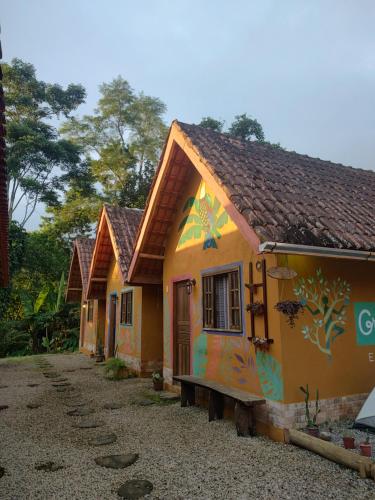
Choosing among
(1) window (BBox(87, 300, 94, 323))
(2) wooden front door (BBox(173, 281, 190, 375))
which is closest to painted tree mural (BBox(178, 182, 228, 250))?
(2) wooden front door (BBox(173, 281, 190, 375))

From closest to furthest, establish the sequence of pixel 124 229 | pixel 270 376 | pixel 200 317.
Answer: pixel 270 376 < pixel 200 317 < pixel 124 229

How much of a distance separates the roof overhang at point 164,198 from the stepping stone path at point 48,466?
4.03 meters

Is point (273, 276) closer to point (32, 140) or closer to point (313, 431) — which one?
point (313, 431)

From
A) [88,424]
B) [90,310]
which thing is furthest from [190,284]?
[90,310]

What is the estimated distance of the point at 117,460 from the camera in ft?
14.0

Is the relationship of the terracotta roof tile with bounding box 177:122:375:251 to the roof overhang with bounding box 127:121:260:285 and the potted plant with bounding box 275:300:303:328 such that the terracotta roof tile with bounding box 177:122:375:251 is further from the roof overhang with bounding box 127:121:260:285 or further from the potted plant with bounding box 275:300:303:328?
the potted plant with bounding box 275:300:303:328

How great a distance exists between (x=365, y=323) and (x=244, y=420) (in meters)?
2.41

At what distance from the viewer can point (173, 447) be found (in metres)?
4.68

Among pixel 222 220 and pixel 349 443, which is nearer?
pixel 349 443

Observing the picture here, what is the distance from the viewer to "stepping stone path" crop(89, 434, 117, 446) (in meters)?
4.89

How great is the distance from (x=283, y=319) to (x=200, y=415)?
101 inches

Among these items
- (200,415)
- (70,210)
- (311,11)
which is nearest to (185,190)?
(200,415)

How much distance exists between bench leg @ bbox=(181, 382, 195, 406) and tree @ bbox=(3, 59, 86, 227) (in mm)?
18471

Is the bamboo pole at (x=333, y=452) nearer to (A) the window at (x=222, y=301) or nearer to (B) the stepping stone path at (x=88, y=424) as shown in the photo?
(A) the window at (x=222, y=301)
